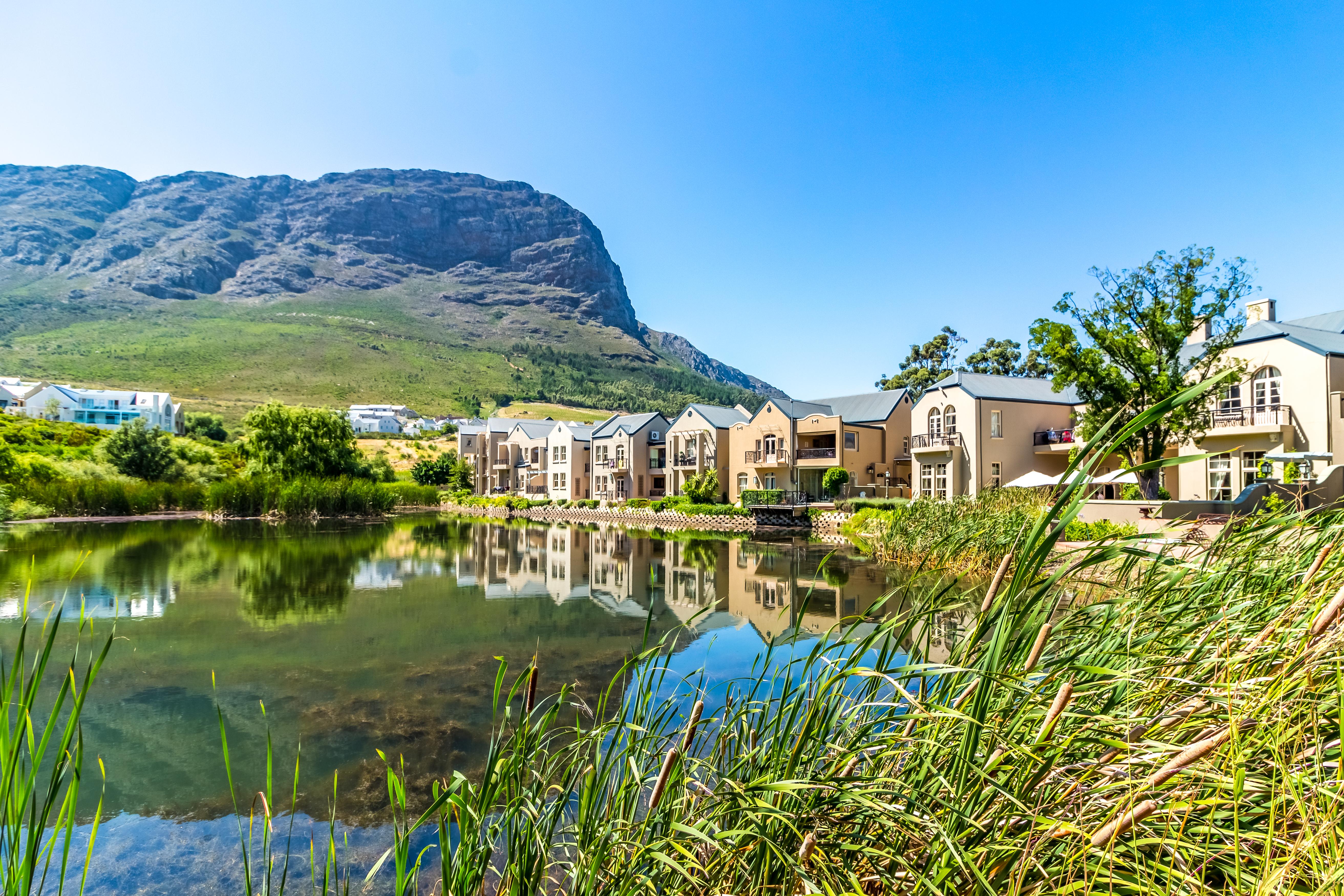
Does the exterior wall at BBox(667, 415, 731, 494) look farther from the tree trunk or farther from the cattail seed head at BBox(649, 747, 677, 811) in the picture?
the cattail seed head at BBox(649, 747, 677, 811)

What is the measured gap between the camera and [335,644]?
999cm

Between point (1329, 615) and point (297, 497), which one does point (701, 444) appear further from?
point (1329, 615)

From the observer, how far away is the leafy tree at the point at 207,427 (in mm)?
62031

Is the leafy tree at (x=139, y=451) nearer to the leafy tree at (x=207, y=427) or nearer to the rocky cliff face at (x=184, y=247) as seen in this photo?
the leafy tree at (x=207, y=427)

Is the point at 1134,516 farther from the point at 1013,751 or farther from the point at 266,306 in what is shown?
the point at 266,306

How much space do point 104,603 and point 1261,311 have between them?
3769cm

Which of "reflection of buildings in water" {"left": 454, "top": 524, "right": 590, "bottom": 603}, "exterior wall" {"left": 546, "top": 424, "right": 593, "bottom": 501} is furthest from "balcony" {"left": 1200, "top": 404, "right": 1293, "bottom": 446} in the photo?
"exterior wall" {"left": 546, "top": 424, "right": 593, "bottom": 501}

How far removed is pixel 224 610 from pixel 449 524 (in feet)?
84.1

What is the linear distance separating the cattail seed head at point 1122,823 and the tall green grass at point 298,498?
137 feet

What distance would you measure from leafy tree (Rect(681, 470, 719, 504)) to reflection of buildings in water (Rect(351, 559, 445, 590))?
2112 centimetres

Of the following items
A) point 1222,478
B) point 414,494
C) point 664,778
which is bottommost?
point 414,494

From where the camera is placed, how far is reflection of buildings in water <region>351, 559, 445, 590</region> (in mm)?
15516

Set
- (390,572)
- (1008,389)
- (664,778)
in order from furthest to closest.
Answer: (1008,389) → (390,572) → (664,778)

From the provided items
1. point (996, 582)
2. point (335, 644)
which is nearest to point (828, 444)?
point (335, 644)
